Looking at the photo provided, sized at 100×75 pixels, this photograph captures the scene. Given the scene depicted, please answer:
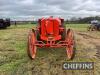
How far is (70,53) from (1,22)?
25.7 metres

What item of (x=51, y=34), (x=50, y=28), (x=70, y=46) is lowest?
(x=70, y=46)

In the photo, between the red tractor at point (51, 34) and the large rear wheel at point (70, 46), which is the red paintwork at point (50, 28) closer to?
the red tractor at point (51, 34)

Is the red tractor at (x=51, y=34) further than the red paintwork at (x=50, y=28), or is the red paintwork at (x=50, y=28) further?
the red paintwork at (x=50, y=28)

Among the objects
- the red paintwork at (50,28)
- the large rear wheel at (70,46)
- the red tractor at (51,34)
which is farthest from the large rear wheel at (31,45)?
the large rear wheel at (70,46)

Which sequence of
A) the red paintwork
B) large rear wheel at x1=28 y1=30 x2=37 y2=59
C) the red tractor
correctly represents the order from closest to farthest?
large rear wheel at x1=28 y1=30 x2=37 y2=59, the red tractor, the red paintwork

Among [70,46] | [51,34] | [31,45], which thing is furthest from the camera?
[51,34]

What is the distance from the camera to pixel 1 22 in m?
35.8

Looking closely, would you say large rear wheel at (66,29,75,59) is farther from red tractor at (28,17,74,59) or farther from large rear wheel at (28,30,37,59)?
large rear wheel at (28,30,37,59)

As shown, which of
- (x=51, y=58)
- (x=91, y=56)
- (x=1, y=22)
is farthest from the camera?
(x=1, y=22)

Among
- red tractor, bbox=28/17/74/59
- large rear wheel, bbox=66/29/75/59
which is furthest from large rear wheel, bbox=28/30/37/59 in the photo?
large rear wheel, bbox=66/29/75/59

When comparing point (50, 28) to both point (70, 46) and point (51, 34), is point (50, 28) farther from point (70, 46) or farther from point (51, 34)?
point (70, 46)

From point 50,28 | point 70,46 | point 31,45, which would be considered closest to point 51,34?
point 50,28

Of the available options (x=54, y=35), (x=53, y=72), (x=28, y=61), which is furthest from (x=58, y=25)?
(x=53, y=72)

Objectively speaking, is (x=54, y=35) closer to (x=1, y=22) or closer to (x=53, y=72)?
(x=53, y=72)
